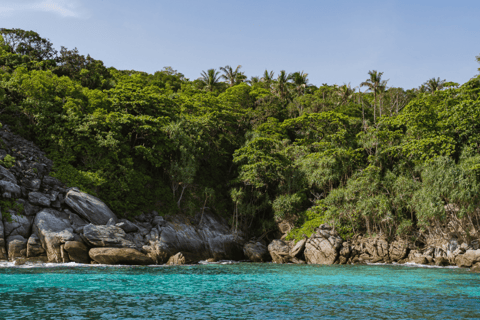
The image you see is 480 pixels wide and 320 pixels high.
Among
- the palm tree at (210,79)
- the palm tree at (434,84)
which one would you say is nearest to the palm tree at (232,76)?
the palm tree at (210,79)

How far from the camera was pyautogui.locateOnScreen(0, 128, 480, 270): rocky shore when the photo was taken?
92.3 feet

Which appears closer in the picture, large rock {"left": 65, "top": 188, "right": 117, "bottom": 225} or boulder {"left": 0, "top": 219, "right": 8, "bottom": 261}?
boulder {"left": 0, "top": 219, "right": 8, "bottom": 261}

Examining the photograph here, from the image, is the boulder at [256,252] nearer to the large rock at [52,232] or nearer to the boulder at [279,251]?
the boulder at [279,251]

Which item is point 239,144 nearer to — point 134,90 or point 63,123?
point 134,90

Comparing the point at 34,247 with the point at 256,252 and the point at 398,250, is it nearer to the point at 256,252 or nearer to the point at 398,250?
the point at 256,252

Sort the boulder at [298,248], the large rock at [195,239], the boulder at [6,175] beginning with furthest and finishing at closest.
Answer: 1. the boulder at [298,248]
2. the large rock at [195,239]
3. the boulder at [6,175]

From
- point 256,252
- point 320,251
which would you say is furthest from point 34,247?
point 320,251

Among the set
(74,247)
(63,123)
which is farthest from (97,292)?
(63,123)

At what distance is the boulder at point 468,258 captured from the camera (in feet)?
105

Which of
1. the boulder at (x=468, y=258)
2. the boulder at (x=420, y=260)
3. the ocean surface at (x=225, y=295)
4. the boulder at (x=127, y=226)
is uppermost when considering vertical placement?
the boulder at (x=127, y=226)

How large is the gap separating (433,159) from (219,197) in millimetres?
25358

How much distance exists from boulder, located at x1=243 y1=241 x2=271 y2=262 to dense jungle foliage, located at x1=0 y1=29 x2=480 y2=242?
8.55ft

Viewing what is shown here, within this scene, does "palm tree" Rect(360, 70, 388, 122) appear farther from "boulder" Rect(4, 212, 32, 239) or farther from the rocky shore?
"boulder" Rect(4, 212, 32, 239)

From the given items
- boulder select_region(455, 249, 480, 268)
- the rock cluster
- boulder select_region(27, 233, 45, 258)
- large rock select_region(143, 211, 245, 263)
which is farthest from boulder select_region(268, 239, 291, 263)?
boulder select_region(27, 233, 45, 258)
